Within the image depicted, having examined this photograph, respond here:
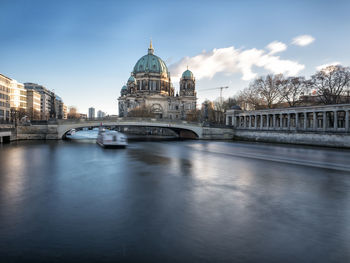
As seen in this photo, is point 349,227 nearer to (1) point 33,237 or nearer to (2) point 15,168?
(1) point 33,237

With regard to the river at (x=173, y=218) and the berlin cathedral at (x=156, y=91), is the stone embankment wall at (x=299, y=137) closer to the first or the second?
the river at (x=173, y=218)

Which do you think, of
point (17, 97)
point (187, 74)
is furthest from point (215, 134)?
point (187, 74)

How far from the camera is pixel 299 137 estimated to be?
139 ft

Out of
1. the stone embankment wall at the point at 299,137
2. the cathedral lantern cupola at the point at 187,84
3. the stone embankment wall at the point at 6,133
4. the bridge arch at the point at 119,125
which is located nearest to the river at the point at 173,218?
the stone embankment wall at the point at 299,137

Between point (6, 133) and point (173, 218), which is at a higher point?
point (6, 133)

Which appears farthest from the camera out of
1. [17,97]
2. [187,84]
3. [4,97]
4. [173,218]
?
[187,84]

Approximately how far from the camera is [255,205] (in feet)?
31.2

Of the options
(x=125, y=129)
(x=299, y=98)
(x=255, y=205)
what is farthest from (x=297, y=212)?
(x=125, y=129)

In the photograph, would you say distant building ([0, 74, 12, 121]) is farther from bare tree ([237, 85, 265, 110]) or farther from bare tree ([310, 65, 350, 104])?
bare tree ([310, 65, 350, 104])

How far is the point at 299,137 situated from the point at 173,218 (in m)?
39.8

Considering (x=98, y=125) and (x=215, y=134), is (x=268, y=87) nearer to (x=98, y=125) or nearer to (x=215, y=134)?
(x=215, y=134)

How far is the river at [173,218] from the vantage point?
5.94 m

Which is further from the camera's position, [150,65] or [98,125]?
[150,65]

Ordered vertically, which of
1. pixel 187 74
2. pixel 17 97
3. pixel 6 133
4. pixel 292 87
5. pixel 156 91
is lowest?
pixel 6 133
